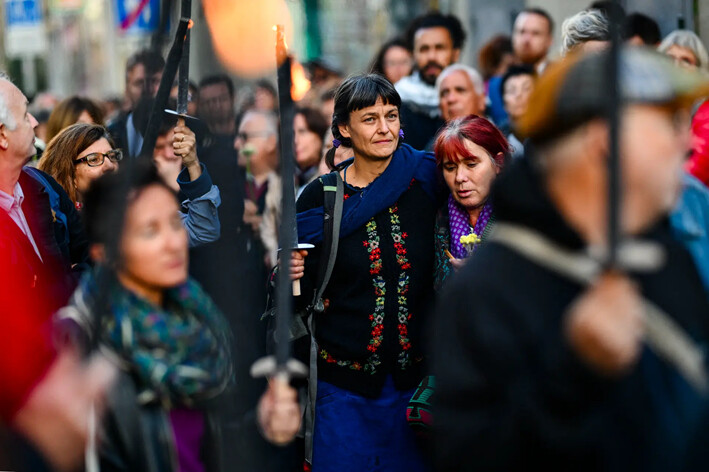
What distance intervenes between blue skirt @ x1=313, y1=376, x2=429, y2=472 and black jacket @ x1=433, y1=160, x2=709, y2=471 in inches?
75.6

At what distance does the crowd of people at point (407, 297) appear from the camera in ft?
6.51

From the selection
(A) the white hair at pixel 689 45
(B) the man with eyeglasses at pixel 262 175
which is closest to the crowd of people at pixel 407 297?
(A) the white hair at pixel 689 45

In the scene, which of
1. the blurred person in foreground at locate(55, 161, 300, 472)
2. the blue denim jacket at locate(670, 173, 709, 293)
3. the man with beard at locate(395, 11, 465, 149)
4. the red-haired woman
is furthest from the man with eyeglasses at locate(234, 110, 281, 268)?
the blue denim jacket at locate(670, 173, 709, 293)

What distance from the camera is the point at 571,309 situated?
1.98m

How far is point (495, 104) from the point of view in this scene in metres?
7.48

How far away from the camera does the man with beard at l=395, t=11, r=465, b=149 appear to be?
6680 mm

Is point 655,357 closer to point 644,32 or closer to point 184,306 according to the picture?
point 184,306

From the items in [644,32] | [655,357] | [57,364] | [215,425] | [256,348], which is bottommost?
[256,348]

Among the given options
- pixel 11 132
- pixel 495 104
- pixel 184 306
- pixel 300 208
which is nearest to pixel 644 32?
pixel 495 104

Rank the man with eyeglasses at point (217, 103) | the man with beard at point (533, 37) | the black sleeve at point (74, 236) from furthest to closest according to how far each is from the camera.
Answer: the man with beard at point (533, 37) → the man with eyeglasses at point (217, 103) → the black sleeve at point (74, 236)

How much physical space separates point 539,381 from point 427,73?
5307 millimetres

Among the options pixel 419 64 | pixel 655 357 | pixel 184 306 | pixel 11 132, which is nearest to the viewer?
pixel 655 357

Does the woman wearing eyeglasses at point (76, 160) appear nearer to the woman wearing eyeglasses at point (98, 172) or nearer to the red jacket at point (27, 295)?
the woman wearing eyeglasses at point (98, 172)

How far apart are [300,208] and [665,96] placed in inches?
90.8
